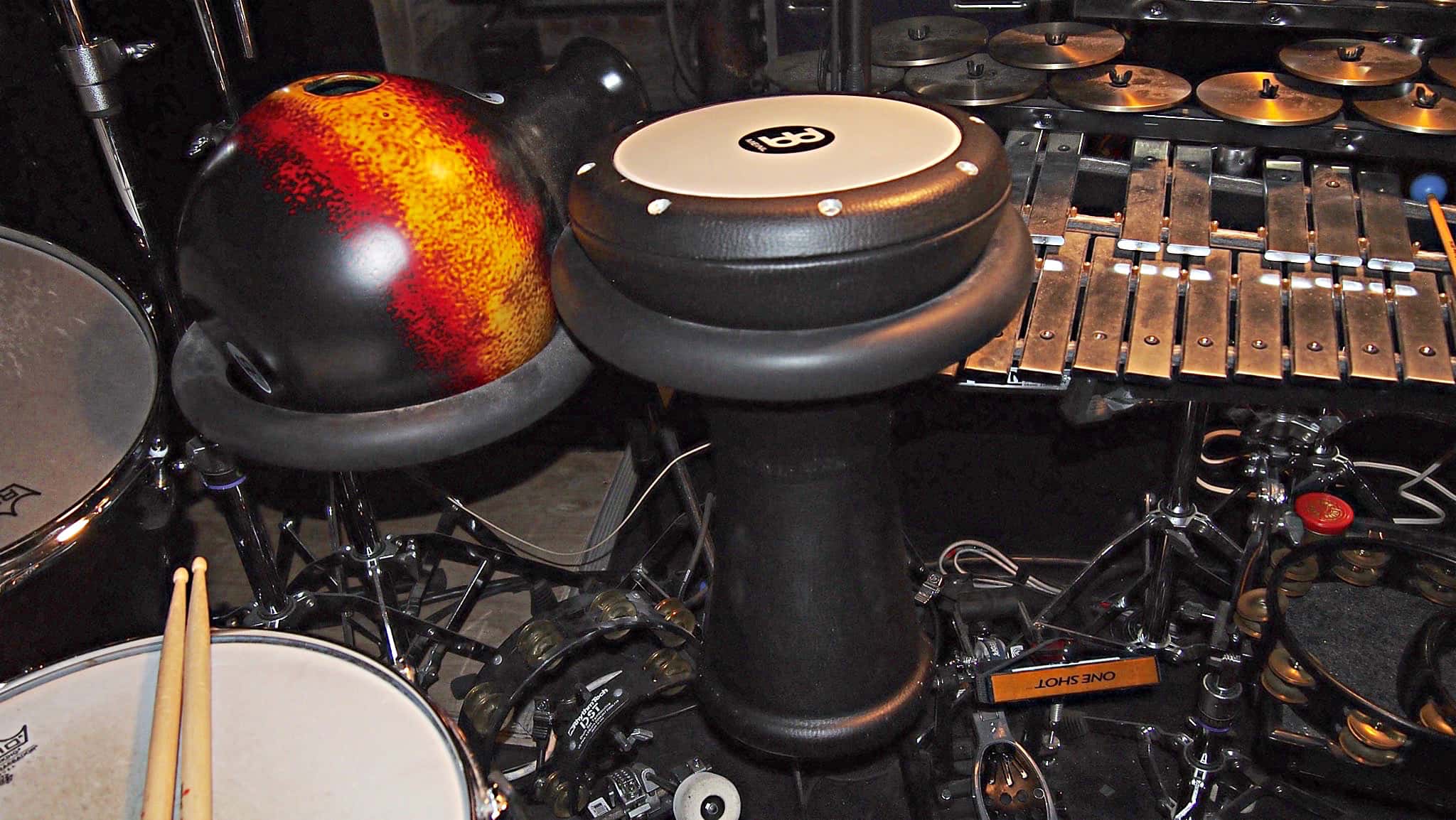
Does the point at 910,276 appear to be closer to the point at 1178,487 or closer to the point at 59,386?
the point at 1178,487

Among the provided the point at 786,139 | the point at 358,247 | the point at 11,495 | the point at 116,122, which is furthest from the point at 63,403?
the point at 786,139

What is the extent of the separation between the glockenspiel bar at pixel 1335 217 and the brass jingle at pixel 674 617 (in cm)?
110

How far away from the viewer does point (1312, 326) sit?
1.47m

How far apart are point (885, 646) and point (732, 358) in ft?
1.78

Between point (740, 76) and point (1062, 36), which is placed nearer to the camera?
point (1062, 36)

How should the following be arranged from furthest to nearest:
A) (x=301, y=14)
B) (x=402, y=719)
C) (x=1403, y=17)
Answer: (x=301, y=14) → (x=1403, y=17) → (x=402, y=719)

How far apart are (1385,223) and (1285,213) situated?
0.14 meters

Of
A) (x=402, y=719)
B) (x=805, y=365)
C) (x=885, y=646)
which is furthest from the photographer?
(x=885, y=646)

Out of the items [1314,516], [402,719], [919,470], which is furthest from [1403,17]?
[402,719]

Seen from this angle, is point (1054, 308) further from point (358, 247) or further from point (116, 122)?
point (116, 122)

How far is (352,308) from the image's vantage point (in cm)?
104

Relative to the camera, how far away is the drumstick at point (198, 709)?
0.93m

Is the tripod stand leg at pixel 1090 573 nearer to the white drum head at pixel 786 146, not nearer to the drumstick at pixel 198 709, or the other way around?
the white drum head at pixel 786 146

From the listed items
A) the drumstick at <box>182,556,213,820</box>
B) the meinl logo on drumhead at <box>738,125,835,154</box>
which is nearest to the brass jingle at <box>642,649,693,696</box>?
the drumstick at <box>182,556,213,820</box>
